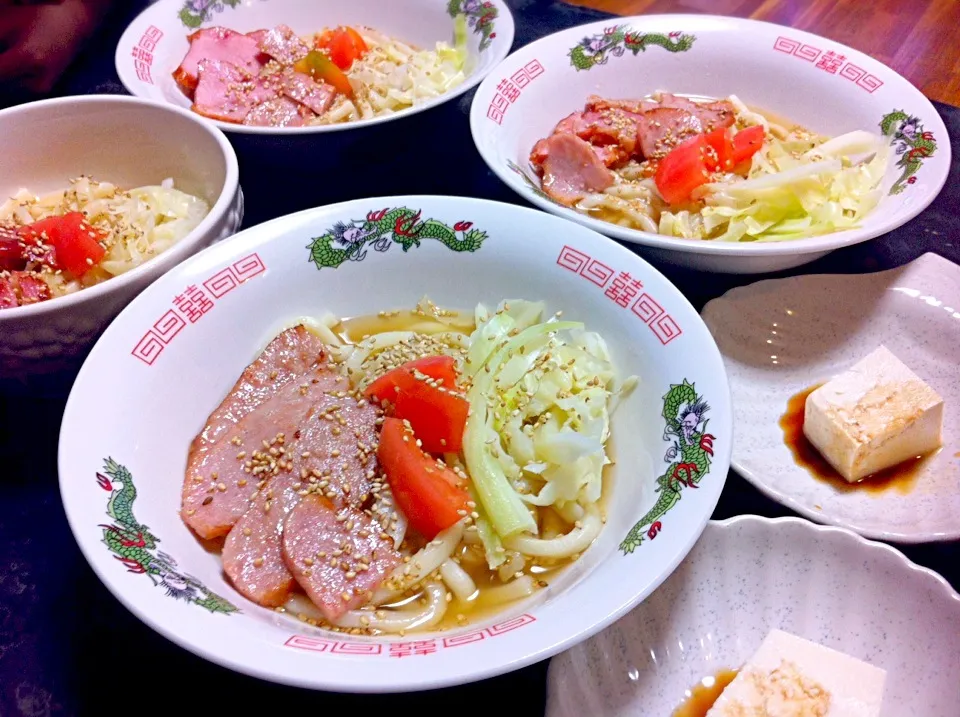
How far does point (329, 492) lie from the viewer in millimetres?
1604

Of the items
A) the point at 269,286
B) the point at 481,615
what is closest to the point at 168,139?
the point at 269,286

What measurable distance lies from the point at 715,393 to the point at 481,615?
26.3 inches

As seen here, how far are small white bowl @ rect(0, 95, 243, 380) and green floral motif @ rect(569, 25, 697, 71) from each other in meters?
1.60

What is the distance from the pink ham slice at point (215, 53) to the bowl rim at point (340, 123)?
0.20 metres

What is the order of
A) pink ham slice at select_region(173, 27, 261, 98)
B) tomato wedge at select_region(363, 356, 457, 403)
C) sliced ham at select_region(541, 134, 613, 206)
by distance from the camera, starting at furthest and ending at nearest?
pink ham slice at select_region(173, 27, 261, 98)
sliced ham at select_region(541, 134, 613, 206)
tomato wedge at select_region(363, 356, 457, 403)

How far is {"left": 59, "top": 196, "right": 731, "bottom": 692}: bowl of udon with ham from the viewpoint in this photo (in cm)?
126

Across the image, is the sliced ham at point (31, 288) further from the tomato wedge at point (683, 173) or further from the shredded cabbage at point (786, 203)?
the tomato wedge at point (683, 173)

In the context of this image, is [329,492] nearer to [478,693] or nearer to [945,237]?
[478,693]

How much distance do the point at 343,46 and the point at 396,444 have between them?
7.29 feet

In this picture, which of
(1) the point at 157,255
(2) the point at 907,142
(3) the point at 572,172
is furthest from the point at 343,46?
(2) the point at 907,142

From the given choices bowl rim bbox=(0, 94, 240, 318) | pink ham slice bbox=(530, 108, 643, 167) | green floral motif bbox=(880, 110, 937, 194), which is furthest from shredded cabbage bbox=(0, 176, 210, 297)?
green floral motif bbox=(880, 110, 937, 194)

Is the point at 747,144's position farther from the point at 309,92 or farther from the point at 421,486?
the point at 421,486

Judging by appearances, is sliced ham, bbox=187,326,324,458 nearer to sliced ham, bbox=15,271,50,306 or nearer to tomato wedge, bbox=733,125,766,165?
sliced ham, bbox=15,271,50,306

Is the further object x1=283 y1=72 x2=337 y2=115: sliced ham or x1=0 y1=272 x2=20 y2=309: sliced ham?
x1=283 y1=72 x2=337 y2=115: sliced ham
